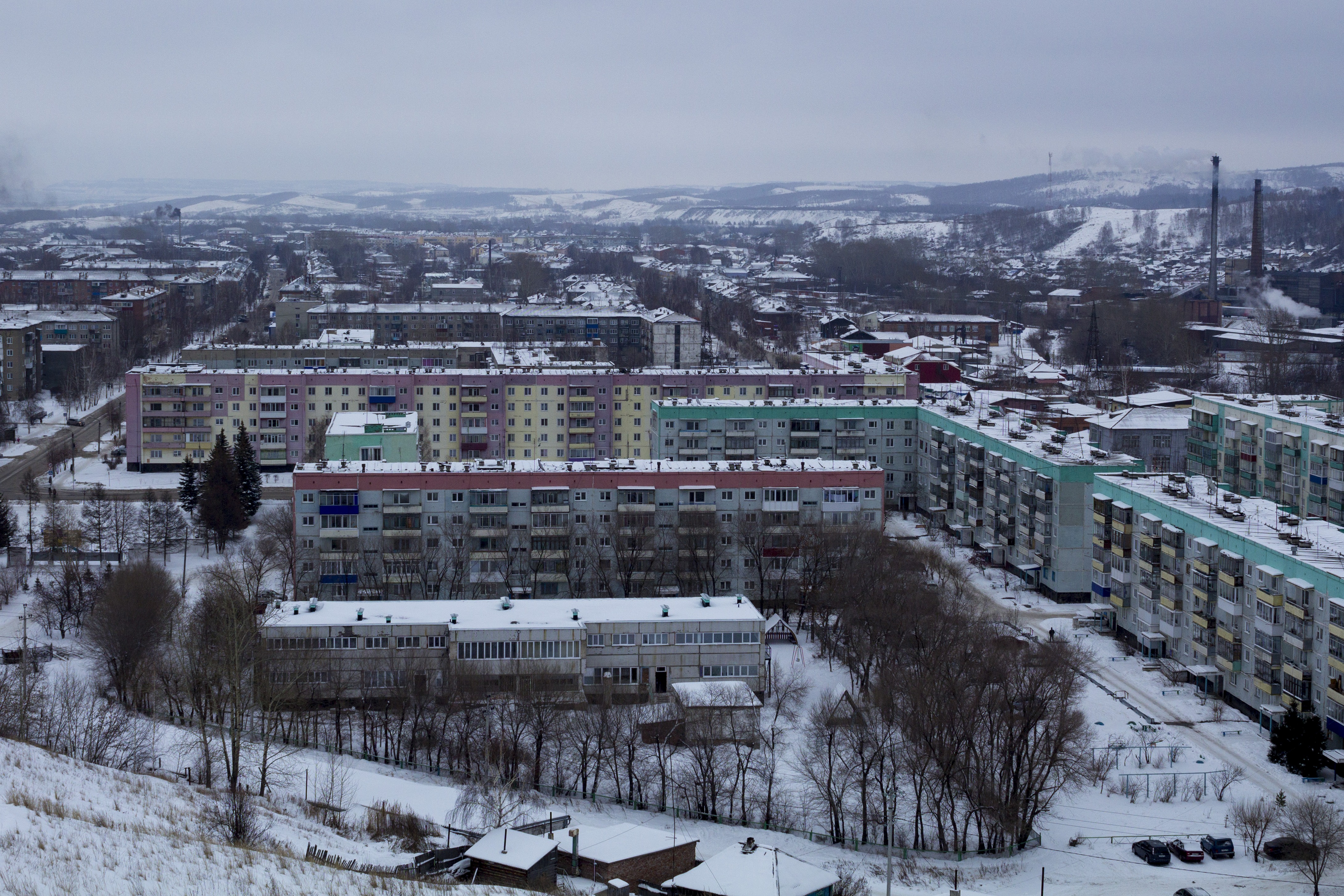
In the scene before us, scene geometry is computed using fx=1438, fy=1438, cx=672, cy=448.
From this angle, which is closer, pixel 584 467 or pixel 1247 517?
pixel 1247 517

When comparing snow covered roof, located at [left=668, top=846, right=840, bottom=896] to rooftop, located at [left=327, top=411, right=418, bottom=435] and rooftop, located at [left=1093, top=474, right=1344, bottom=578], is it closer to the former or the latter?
rooftop, located at [left=1093, top=474, right=1344, bottom=578]

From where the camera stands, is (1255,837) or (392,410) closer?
(1255,837)

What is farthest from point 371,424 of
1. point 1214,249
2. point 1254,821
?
point 1214,249

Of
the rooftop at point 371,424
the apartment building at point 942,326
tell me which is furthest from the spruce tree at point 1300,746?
the apartment building at point 942,326

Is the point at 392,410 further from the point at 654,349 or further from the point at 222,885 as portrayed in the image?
the point at 222,885

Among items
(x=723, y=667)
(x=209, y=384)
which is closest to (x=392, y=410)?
(x=209, y=384)

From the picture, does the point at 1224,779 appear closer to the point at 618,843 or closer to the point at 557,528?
the point at 618,843

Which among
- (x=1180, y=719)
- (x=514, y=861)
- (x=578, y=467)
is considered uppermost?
(x=578, y=467)
